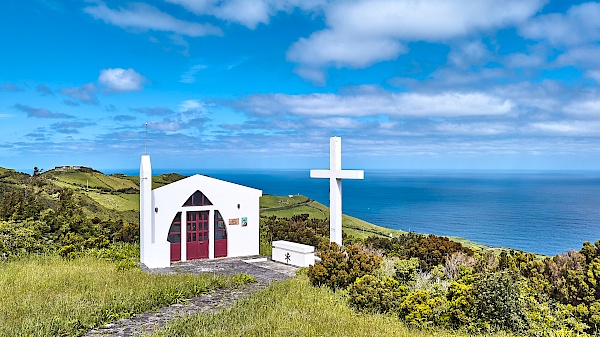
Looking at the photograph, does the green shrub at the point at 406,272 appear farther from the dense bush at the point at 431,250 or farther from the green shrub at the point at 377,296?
the dense bush at the point at 431,250

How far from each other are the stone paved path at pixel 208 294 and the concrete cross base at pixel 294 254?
10.0 inches

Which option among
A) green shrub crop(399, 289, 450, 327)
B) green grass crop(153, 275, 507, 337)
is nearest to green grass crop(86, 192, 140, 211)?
green grass crop(153, 275, 507, 337)

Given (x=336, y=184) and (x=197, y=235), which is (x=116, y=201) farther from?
(x=336, y=184)

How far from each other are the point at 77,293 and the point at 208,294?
2.66 meters

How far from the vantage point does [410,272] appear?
34.6 ft

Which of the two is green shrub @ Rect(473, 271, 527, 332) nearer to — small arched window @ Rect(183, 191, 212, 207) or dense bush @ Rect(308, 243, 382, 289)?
dense bush @ Rect(308, 243, 382, 289)

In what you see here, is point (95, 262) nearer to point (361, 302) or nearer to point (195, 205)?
point (195, 205)

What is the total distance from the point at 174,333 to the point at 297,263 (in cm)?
729

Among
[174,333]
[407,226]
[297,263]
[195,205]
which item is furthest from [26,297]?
[407,226]

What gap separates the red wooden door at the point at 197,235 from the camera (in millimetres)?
14828

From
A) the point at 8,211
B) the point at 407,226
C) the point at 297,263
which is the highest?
the point at 8,211

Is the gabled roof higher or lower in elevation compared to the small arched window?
higher

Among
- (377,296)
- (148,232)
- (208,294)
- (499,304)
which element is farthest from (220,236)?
(499,304)

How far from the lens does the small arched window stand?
14750mm
